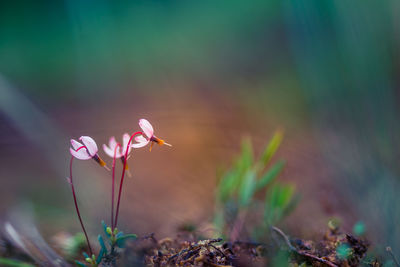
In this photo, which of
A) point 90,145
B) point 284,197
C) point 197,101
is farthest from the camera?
point 197,101

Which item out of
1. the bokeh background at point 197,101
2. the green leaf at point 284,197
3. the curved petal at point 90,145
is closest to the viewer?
the curved petal at point 90,145

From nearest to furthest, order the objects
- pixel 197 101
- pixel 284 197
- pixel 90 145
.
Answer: pixel 90 145 < pixel 284 197 < pixel 197 101

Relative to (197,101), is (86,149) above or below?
below

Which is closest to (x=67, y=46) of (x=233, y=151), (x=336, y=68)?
(x=233, y=151)

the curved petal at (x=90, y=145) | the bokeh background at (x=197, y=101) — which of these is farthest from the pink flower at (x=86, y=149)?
the bokeh background at (x=197, y=101)

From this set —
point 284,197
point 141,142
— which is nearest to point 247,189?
point 284,197

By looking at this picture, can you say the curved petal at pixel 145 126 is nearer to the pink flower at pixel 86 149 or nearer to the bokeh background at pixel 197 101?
the pink flower at pixel 86 149

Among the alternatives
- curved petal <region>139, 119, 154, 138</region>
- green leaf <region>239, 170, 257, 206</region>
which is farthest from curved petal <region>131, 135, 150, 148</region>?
green leaf <region>239, 170, 257, 206</region>

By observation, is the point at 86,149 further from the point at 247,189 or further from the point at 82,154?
the point at 247,189
